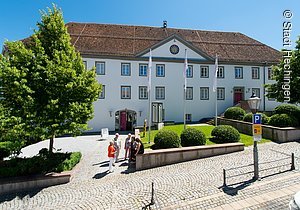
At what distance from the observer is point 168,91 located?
27656 mm

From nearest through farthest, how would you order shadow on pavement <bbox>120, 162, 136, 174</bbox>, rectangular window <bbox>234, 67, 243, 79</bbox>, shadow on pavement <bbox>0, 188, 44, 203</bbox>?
shadow on pavement <bbox>0, 188, 44, 203</bbox>
shadow on pavement <bbox>120, 162, 136, 174</bbox>
rectangular window <bbox>234, 67, 243, 79</bbox>

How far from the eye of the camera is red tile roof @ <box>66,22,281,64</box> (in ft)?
89.1

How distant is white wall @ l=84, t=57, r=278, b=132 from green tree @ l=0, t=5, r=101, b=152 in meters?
15.0

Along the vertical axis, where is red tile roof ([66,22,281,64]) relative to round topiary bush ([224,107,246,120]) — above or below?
above

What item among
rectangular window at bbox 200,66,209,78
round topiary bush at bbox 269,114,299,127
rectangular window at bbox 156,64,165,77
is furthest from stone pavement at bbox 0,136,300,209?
rectangular window at bbox 200,66,209,78

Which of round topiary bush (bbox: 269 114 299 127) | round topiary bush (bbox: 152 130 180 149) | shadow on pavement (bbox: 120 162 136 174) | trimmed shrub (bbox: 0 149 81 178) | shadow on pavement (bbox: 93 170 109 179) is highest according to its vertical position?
round topiary bush (bbox: 269 114 299 127)

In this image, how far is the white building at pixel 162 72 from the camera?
2638cm

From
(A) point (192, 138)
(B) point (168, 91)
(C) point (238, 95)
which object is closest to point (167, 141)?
(A) point (192, 138)

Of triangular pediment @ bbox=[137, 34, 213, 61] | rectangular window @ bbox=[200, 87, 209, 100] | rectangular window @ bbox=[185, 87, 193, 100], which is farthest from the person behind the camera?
rectangular window @ bbox=[200, 87, 209, 100]

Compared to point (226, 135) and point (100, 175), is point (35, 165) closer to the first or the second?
point (100, 175)

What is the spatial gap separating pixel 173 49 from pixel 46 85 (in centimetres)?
2063

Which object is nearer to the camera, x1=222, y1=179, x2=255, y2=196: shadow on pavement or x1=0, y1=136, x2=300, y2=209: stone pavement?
x1=0, y1=136, x2=300, y2=209: stone pavement

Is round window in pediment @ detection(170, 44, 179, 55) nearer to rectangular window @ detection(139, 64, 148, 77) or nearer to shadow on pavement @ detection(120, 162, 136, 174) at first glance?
rectangular window @ detection(139, 64, 148, 77)

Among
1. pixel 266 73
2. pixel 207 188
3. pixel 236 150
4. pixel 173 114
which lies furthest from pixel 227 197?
pixel 266 73
